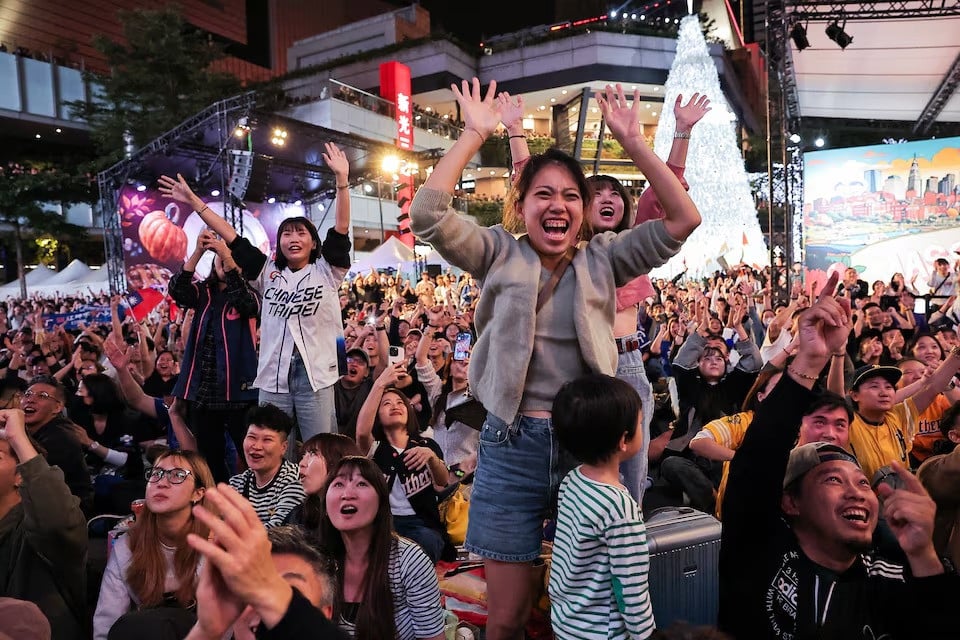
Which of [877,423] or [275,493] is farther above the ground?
[877,423]

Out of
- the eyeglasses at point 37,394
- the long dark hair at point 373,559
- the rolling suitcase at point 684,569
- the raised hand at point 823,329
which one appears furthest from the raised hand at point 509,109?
the eyeglasses at point 37,394

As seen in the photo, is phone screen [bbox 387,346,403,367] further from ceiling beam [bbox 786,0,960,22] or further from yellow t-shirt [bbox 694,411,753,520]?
ceiling beam [bbox 786,0,960,22]

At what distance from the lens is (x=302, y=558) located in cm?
158

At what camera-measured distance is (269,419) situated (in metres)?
3.38

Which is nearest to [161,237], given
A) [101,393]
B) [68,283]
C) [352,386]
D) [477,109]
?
[68,283]

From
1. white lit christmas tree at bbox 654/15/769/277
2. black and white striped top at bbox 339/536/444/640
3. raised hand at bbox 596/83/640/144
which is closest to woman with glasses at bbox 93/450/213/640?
black and white striped top at bbox 339/536/444/640

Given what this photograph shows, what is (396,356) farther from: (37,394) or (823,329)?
(823,329)

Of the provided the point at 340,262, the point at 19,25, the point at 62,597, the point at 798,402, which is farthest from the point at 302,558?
the point at 19,25

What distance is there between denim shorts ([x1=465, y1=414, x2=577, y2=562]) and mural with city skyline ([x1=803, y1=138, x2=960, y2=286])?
Result: 1688cm

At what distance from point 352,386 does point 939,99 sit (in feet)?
57.5

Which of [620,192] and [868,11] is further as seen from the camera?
[868,11]

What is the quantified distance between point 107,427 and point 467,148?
5.05 m

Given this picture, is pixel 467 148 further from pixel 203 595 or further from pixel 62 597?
pixel 62 597

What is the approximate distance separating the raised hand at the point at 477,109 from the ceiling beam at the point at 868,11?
10.8 meters
